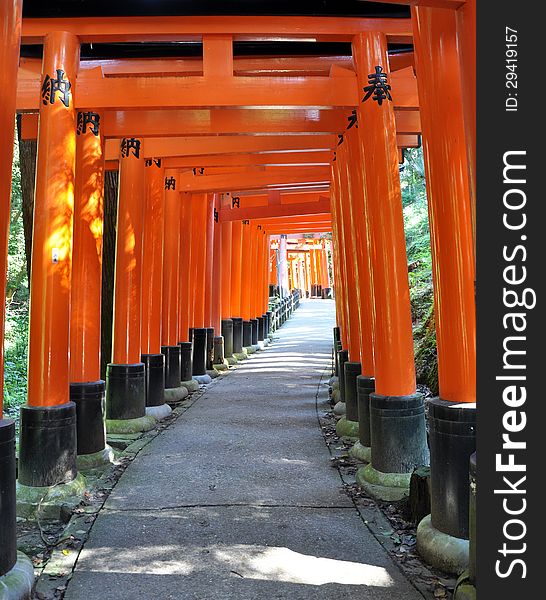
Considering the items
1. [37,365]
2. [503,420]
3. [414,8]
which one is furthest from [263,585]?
[414,8]

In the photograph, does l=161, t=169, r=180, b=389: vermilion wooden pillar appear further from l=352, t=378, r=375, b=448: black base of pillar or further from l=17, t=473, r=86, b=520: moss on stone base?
l=17, t=473, r=86, b=520: moss on stone base

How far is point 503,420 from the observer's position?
2.22 metres

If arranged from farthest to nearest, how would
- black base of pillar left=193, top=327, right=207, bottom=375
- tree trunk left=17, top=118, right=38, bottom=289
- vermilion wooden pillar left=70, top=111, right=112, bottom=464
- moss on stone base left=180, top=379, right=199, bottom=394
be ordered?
black base of pillar left=193, top=327, right=207, bottom=375 < moss on stone base left=180, top=379, right=199, bottom=394 < tree trunk left=17, top=118, right=38, bottom=289 < vermilion wooden pillar left=70, top=111, right=112, bottom=464

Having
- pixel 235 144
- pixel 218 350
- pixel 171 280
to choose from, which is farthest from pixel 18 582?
pixel 218 350

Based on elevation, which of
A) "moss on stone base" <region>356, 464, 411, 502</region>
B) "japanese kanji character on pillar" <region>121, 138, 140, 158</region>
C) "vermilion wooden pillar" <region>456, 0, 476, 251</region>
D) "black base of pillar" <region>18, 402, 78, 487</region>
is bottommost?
"moss on stone base" <region>356, 464, 411, 502</region>

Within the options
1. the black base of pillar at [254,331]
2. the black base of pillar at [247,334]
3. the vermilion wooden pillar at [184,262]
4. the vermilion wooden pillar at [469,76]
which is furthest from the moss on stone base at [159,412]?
the black base of pillar at [254,331]

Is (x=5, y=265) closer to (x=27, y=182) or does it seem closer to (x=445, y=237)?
(x=445, y=237)

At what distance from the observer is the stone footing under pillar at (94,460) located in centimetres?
548

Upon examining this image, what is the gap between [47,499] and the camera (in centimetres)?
455

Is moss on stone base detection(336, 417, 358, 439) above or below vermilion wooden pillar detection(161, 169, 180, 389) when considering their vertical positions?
below

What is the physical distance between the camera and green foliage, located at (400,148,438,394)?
29.8ft

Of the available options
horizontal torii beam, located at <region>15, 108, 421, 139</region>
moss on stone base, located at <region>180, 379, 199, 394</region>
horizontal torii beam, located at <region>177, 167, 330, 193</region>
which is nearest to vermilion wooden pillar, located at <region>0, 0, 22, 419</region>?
horizontal torii beam, located at <region>15, 108, 421, 139</region>

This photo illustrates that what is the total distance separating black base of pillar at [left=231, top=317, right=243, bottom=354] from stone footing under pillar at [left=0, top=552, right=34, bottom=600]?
500 inches

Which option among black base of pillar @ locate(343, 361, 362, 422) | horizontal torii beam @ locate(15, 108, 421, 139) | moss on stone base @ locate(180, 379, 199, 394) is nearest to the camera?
horizontal torii beam @ locate(15, 108, 421, 139)
